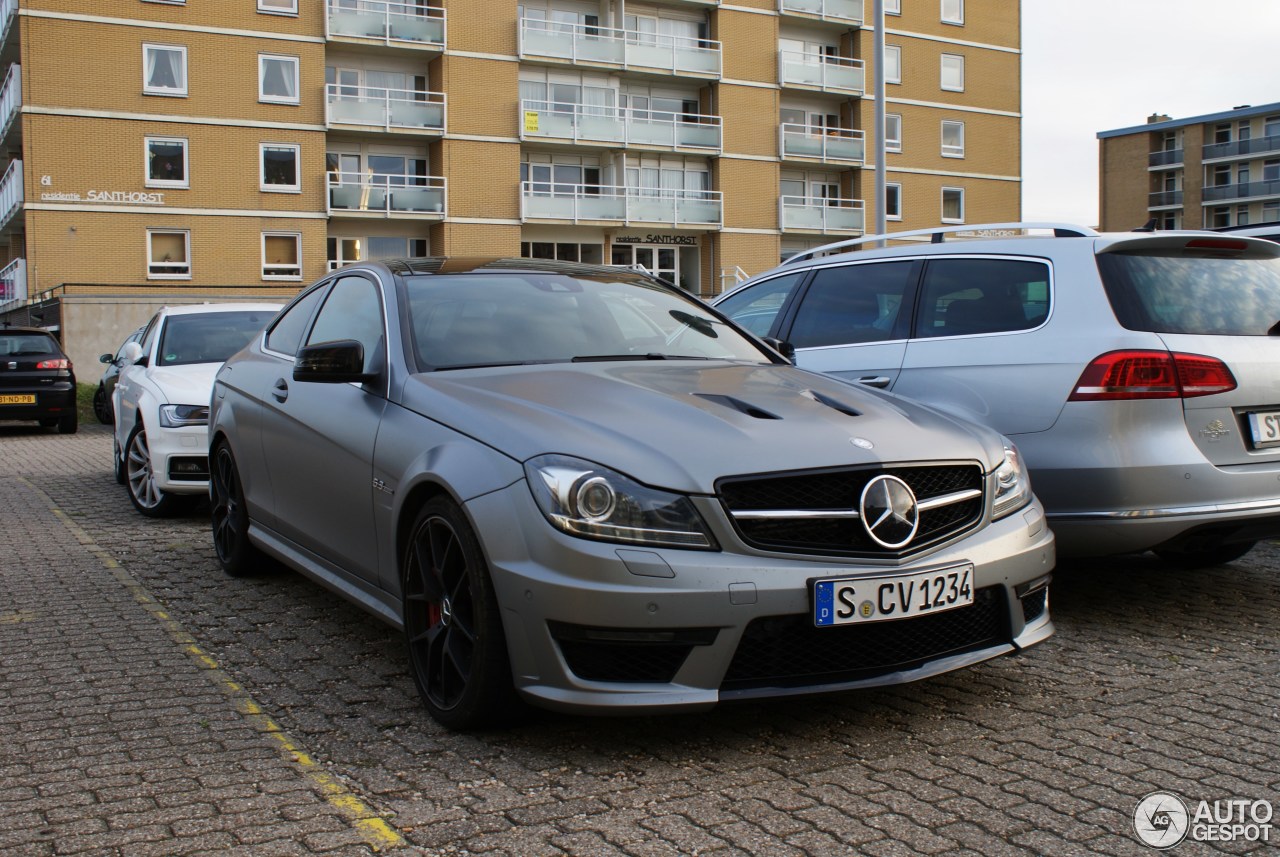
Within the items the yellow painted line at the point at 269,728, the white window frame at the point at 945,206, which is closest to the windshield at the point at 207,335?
the yellow painted line at the point at 269,728

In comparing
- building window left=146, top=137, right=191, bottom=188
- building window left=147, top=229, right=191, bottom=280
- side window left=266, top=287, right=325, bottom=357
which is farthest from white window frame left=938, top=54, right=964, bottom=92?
side window left=266, top=287, right=325, bottom=357

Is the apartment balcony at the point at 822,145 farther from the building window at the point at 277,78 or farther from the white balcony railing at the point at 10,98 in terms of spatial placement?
the white balcony railing at the point at 10,98

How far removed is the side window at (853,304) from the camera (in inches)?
248

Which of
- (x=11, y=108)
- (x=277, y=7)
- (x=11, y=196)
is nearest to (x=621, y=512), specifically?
(x=277, y=7)

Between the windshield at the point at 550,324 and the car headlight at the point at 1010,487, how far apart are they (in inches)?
50.8

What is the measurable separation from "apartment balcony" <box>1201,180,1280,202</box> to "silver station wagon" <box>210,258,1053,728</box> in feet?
333

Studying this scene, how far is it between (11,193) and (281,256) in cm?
846

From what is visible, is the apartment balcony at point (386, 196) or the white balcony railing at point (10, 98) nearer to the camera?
the white balcony railing at point (10, 98)

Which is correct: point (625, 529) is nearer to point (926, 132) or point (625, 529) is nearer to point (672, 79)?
point (672, 79)

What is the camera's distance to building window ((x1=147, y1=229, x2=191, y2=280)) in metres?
38.4

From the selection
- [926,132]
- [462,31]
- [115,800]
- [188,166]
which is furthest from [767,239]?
[115,800]

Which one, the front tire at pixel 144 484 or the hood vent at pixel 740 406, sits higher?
the hood vent at pixel 740 406

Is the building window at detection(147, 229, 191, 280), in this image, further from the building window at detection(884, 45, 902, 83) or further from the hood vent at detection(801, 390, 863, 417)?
the hood vent at detection(801, 390, 863, 417)

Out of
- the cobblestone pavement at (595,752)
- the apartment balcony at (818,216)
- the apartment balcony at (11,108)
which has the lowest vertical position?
the cobblestone pavement at (595,752)
